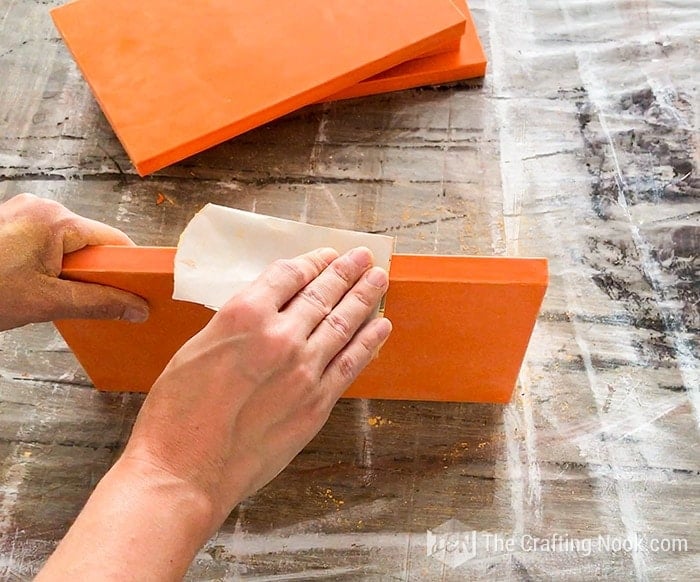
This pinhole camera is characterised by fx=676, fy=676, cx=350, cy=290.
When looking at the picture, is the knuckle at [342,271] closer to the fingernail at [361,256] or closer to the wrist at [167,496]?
the fingernail at [361,256]

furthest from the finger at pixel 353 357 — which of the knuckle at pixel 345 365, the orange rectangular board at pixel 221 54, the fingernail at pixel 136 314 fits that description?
the orange rectangular board at pixel 221 54

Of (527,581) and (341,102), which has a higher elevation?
(341,102)

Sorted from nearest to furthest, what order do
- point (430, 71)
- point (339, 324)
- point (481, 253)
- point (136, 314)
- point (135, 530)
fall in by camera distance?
point (135, 530)
point (339, 324)
point (136, 314)
point (481, 253)
point (430, 71)

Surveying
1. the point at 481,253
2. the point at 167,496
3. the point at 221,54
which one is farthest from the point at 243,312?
the point at 221,54

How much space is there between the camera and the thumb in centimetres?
84

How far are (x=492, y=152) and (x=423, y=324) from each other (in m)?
0.54

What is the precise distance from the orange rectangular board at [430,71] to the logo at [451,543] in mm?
813

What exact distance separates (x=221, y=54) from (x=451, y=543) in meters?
0.93

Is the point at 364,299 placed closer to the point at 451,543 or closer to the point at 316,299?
the point at 316,299

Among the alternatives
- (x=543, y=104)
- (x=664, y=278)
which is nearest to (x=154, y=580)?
Answer: (x=664, y=278)

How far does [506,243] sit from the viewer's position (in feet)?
3.90

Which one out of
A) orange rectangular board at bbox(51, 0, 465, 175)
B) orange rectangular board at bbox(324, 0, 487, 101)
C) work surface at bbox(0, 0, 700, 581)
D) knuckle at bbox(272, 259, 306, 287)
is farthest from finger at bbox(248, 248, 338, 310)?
orange rectangular board at bbox(324, 0, 487, 101)

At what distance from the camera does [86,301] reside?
0.84 m

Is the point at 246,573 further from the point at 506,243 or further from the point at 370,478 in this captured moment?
the point at 506,243
